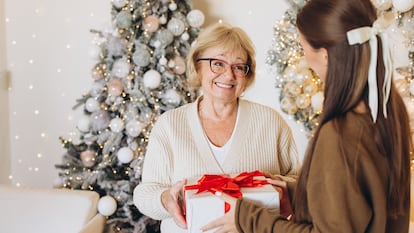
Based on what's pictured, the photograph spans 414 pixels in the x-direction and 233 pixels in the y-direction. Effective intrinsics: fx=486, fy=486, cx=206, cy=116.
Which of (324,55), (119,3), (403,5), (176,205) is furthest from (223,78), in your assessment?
(403,5)

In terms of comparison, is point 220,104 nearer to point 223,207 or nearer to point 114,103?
point 223,207

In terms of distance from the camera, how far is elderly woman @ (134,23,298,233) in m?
1.78

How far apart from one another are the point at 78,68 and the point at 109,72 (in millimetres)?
653

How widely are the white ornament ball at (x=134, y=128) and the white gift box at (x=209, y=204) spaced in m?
1.50

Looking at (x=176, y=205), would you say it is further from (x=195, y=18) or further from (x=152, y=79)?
(x=195, y=18)

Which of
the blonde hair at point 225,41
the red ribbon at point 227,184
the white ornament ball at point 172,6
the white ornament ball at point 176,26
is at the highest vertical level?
the white ornament ball at point 172,6

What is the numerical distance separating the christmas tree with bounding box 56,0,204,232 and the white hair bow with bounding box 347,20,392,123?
1.81 meters

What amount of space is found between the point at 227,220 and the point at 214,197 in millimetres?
72

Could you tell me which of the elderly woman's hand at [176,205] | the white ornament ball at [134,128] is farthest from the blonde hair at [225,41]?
the white ornament ball at [134,128]

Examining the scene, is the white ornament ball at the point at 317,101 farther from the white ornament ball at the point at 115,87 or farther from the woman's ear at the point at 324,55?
the woman's ear at the point at 324,55

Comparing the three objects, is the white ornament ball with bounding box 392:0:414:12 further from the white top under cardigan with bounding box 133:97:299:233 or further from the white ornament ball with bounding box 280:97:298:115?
the white top under cardigan with bounding box 133:97:299:233

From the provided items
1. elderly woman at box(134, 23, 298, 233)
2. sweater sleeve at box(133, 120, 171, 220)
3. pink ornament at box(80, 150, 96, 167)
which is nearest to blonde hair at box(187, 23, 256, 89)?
elderly woman at box(134, 23, 298, 233)

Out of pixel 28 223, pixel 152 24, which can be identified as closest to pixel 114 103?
pixel 152 24

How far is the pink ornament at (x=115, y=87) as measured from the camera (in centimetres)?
284
